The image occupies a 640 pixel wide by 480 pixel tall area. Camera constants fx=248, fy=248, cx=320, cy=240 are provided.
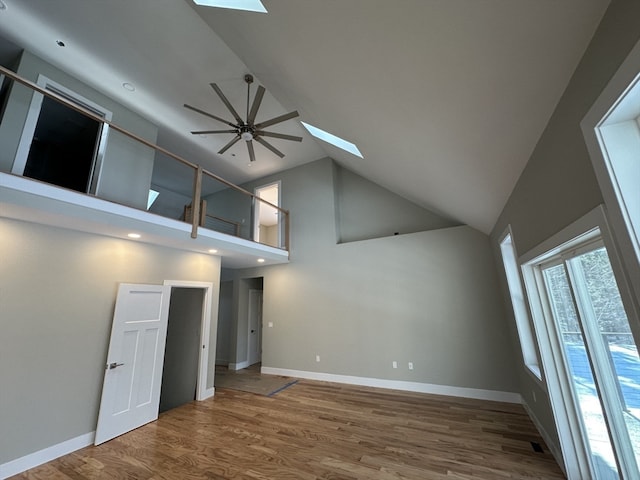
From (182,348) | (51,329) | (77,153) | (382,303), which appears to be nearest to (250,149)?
(77,153)

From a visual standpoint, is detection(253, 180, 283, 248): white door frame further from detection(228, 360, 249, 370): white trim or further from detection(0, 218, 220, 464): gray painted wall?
detection(228, 360, 249, 370): white trim

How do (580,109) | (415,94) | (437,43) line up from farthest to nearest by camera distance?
1. (415,94)
2. (437,43)
3. (580,109)

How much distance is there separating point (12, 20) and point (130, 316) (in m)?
4.18

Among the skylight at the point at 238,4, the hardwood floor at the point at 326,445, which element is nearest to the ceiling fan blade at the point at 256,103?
the skylight at the point at 238,4

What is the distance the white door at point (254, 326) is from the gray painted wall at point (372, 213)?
343 centimetres

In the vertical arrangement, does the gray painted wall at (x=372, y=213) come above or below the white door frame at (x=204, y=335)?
above

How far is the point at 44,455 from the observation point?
9.25 feet

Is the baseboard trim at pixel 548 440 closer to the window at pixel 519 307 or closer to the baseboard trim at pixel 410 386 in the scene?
the baseboard trim at pixel 410 386

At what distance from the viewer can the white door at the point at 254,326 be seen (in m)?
7.39

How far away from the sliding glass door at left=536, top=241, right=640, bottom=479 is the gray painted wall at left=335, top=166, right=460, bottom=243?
3.18 m

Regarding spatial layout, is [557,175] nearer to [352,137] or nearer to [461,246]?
[352,137]

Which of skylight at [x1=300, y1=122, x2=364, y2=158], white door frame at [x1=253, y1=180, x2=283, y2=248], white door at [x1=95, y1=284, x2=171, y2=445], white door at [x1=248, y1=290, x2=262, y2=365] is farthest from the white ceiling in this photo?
white door at [x1=248, y1=290, x2=262, y2=365]

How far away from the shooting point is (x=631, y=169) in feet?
3.34

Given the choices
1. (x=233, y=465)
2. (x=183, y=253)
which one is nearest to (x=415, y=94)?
(x=233, y=465)
